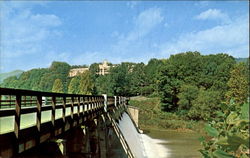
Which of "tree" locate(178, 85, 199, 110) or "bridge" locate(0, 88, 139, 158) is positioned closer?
"bridge" locate(0, 88, 139, 158)

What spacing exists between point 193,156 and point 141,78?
217ft

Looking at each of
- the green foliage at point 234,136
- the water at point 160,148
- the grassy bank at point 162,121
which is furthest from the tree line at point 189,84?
the green foliage at point 234,136

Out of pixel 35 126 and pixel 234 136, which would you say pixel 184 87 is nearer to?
pixel 35 126

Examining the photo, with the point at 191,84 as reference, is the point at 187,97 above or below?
below

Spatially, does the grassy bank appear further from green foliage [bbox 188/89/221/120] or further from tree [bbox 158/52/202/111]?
tree [bbox 158/52/202/111]

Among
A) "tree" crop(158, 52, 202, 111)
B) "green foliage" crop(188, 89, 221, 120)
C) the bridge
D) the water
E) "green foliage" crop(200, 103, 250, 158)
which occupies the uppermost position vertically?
Result: "tree" crop(158, 52, 202, 111)

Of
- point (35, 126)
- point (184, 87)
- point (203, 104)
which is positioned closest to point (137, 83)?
point (184, 87)

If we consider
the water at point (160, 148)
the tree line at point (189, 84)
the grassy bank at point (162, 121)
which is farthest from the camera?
the tree line at point (189, 84)

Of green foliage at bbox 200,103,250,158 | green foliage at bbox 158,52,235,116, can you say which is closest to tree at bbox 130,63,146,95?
green foliage at bbox 158,52,235,116

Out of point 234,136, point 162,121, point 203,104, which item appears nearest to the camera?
point 234,136

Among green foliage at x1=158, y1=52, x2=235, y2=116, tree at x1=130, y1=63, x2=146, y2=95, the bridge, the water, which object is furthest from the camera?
tree at x1=130, y1=63, x2=146, y2=95

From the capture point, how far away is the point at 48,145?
683 centimetres

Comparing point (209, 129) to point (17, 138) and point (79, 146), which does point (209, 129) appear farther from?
point (79, 146)

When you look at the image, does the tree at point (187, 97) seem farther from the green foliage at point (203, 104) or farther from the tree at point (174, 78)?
the tree at point (174, 78)
